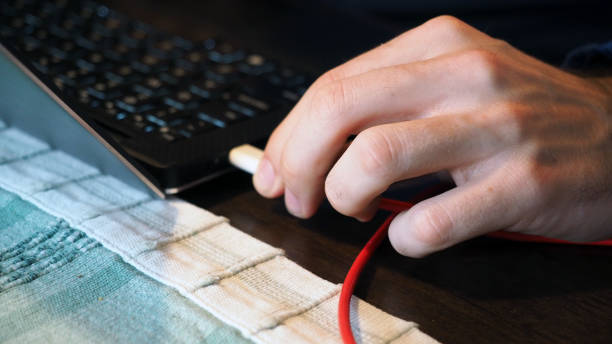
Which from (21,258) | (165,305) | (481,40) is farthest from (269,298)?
(481,40)

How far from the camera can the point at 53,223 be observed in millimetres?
393

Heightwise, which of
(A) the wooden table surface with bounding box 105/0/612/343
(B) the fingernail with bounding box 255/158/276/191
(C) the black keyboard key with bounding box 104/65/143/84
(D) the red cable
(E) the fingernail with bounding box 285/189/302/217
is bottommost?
(A) the wooden table surface with bounding box 105/0/612/343

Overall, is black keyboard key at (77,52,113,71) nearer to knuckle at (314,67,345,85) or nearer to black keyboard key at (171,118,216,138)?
black keyboard key at (171,118,216,138)

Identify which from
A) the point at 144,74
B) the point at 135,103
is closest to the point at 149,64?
the point at 144,74

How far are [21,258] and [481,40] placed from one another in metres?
0.36

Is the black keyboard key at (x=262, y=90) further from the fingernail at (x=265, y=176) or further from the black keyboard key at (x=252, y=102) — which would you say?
the fingernail at (x=265, y=176)

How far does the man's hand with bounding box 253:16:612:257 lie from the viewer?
37 cm

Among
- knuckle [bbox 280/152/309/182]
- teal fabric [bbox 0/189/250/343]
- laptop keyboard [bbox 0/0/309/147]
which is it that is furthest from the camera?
laptop keyboard [bbox 0/0/309/147]

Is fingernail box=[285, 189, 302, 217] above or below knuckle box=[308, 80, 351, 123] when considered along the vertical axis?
below

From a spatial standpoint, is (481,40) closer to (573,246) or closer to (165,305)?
(573,246)

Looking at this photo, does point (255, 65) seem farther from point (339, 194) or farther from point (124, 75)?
point (339, 194)

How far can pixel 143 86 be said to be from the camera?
59 centimetres

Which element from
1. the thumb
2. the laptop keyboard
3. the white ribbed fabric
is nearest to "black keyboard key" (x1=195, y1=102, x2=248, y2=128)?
the laptop keyboard

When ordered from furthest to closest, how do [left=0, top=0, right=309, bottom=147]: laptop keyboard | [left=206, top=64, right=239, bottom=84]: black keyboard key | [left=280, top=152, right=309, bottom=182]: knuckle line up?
[left=206, top=64, right=239, bottom=84]: black keyboard key → [left=0, top=0, right=309, bottom=147]: laptop keyboard → [left=280, top=152, right=309, bottom=182]: knuckle
